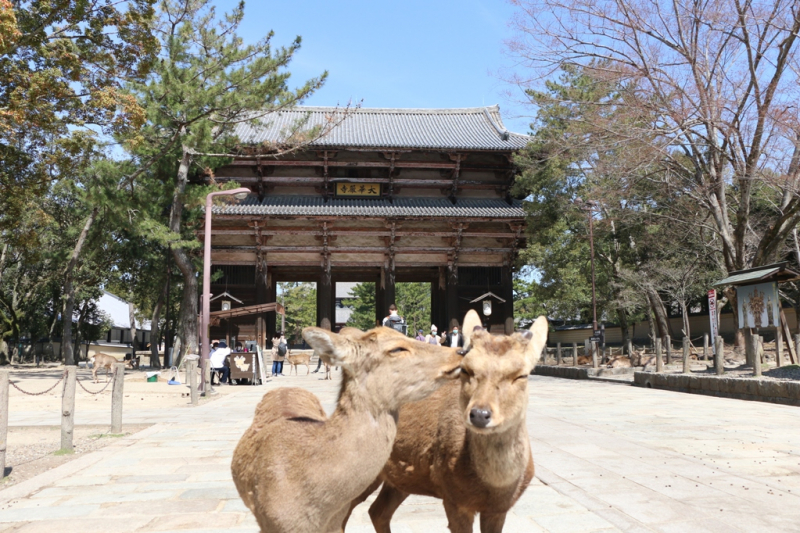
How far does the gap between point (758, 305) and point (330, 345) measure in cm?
1421

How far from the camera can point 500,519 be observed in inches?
121

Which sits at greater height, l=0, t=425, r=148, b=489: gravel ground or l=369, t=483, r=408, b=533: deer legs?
l=369, t=483, r=408, b=533: deer legs

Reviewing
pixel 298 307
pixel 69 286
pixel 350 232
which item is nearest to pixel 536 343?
pixel 350 232

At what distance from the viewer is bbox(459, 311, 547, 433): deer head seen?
8.63 feet

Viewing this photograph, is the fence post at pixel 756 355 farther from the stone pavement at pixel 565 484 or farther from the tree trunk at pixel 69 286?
the tree trunk at pixel 69 286

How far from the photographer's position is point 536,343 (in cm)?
311

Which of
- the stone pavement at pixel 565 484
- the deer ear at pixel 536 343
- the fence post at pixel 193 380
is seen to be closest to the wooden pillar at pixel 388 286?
the fence post at pixel 193 380

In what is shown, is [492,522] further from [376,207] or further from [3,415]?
[376,207]

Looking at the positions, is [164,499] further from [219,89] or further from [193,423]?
[219,89]

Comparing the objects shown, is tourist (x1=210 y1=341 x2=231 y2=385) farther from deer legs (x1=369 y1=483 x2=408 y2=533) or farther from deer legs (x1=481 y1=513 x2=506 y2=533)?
deer legs (x1=481 y1=513 x2=506 y2=533)

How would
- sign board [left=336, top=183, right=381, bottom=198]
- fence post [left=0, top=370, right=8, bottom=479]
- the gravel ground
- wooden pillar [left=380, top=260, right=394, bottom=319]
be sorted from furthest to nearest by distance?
sign board [left=336, top=183, right=381, bottom=198]
wooden pillar [left=380, top=260, right=394, bottom=319]
the gravel ground
fence post [left=0, top=370, right=8, bottom=479]

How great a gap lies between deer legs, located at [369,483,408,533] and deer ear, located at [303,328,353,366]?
1.41 metres

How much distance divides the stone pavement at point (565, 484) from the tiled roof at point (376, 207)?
17858mm

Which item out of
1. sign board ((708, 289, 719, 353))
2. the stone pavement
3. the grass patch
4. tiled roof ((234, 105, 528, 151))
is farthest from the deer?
tiled roof ((234, 105, 528, 151))
